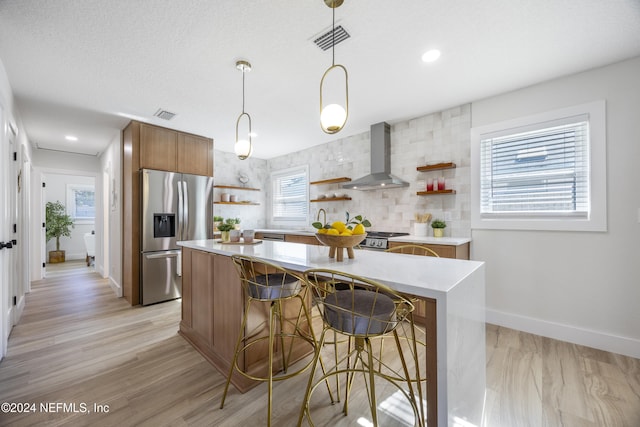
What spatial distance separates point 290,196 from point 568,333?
4.37 metres

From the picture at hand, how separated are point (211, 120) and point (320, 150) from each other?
1.92 metres

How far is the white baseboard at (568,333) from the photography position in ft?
7.23

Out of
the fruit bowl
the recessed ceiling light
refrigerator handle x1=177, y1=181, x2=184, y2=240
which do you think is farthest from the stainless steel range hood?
refrigerator handle x1=177, y1=181, x2=184, y2=240

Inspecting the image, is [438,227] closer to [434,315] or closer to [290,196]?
[434,315]

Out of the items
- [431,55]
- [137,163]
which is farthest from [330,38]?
[137,163]

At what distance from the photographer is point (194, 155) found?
413cm

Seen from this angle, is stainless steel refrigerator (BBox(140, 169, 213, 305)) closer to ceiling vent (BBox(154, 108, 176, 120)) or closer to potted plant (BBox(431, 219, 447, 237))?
ceiling vent (BBox(154, 108, 176, 120))

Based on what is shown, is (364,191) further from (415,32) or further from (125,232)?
(125,232)

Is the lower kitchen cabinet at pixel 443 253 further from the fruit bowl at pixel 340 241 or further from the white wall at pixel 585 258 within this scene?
the fruit bowl at pixel 340 241

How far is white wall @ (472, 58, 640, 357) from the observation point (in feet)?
7.29

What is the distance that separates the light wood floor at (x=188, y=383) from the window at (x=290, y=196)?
2.94m

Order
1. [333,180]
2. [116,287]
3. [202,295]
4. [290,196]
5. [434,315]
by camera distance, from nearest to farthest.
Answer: [434,315]
[202,295]
[116,287]
[333,180]
[290,196]

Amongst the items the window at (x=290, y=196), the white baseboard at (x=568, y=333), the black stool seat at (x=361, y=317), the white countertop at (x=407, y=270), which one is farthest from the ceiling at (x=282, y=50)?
the white baseboard at (x=568, y=333)

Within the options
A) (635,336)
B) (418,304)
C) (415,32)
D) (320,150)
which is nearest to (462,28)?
(415,32)
